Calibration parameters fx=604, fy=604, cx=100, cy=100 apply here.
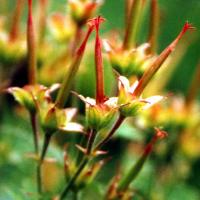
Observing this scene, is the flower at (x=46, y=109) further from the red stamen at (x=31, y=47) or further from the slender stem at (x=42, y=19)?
the slender stem at (x=42, y=19)

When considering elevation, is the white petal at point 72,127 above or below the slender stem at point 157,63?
below

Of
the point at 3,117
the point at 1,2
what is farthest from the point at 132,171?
the point at 1,2

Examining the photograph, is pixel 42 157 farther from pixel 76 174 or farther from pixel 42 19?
pixel 42 19

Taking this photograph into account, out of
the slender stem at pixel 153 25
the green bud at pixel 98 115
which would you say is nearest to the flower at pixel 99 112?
the green bud at pixel 98 115

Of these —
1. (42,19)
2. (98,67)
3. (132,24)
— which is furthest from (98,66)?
(42,19)

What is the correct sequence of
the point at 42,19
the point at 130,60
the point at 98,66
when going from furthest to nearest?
the point at 42,19
the point at 130,60
the point at 98,66

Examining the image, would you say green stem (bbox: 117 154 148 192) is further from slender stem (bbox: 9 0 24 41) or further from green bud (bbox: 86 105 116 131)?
slender stem (bbox: 9 0 24 41)

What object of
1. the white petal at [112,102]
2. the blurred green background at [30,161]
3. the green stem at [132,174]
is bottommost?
the blurred green background at [30,161]

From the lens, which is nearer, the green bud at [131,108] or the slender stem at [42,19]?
the green bud at [131,108]

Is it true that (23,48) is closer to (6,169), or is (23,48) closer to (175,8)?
(6,169)

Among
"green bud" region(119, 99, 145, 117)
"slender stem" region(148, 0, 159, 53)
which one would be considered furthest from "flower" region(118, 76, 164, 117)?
"slender stem" region(148, 0, 159, 53)

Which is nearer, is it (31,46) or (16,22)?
(31,46)
